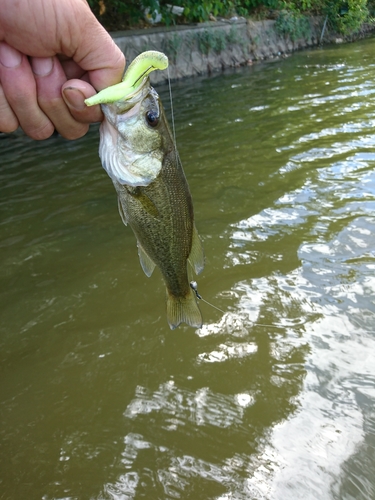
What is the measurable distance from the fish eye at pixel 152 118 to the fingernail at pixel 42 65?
0.62 meters

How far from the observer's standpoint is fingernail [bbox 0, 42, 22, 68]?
2.02 m

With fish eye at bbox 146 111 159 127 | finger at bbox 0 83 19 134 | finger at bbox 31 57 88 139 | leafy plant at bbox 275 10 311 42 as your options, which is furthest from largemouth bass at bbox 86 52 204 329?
leafy plant at bbox 275 10 311 42

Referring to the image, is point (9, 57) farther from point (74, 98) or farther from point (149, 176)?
point (149, 176)

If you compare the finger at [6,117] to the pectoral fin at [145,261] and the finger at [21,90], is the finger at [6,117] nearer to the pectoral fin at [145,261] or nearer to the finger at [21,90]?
the finger at [21,90]

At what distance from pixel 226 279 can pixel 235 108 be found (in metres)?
7.30

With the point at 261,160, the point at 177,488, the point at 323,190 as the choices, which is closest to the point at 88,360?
the point at 177,488

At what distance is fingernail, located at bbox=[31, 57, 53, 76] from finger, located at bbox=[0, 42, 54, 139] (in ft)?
0.09

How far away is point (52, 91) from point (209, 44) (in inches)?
616

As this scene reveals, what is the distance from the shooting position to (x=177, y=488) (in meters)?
2.35

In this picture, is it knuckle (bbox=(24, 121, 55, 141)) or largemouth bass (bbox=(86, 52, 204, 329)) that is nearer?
largemouth bass (bbox=(86, 52, 204, 329))

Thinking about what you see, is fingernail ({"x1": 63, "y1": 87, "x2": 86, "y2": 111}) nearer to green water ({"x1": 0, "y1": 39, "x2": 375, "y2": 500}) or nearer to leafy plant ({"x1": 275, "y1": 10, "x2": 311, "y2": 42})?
green water ({"x1": 0, "y1": 39, "x2": 375, "y2": 500})

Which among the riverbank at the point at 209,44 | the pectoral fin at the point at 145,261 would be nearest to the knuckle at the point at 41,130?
the pectoral fin at the point at 145,261

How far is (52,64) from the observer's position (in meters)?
2.12

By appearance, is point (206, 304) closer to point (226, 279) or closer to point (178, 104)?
point (226, 279)
